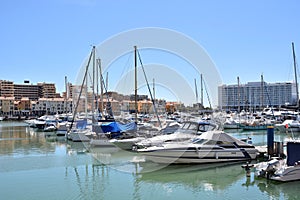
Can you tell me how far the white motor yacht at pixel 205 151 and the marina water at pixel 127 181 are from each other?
54 centimetres

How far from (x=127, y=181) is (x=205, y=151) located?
598 cm

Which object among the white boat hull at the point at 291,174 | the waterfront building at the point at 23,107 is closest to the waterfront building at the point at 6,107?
the waterfront building at the point at 23,107

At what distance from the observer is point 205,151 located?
68.6 ft

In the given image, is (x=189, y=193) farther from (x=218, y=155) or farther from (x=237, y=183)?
(x=218, y=155)

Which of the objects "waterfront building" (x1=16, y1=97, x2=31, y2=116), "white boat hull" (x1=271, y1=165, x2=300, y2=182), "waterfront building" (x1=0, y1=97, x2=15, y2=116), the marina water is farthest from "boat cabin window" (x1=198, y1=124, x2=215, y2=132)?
"waterfront building" (x1=0, y1=97, x2=15, y2=116)

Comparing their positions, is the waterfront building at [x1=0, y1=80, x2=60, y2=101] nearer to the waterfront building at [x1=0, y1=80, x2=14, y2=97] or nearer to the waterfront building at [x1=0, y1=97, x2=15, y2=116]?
the waterfront building at [x1=0, y1=80, x2=14, y2=97]

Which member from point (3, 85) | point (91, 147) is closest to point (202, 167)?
point (91, 147)

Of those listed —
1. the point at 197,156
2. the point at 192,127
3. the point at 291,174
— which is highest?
the point at 192,127

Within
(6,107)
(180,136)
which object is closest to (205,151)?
(180,136)

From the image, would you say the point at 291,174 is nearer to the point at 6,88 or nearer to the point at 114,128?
the point at 114,128

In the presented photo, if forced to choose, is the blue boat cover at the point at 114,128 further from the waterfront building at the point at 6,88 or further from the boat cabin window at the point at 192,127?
the waterfront building at the point at 6,88

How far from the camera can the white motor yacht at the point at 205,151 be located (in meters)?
20.5

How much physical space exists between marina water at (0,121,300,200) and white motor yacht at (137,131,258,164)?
1.77 ft

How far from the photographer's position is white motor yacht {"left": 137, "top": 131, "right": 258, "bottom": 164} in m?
20.5
